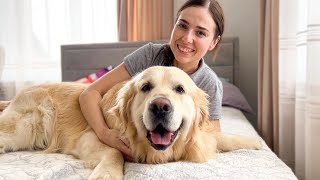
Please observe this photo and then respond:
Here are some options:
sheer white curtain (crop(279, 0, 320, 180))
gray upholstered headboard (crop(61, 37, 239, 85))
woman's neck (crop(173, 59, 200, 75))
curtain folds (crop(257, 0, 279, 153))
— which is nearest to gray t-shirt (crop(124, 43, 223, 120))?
woman's neck (crop(173, 59, 200, 75))

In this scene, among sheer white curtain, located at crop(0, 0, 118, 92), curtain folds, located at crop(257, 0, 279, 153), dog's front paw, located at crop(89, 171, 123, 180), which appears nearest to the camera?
dog's front paw, located at crop(89, 171, 123, 180)

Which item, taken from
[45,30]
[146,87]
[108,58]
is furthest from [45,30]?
[146,87]

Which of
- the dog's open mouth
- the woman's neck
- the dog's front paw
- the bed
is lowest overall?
the bed

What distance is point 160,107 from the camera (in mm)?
1404

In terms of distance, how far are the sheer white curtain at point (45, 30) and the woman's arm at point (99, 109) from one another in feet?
7.39

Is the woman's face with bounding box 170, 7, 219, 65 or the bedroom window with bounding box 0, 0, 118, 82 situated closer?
the woman's face with bounding box 170, 7, 219, 65

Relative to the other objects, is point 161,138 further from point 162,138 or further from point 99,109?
point 99,109

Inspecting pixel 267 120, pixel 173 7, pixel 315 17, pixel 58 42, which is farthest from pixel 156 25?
pixel 315 17

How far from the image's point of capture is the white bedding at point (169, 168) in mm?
1391

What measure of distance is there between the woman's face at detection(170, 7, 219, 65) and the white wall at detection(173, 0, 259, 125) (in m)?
2.10

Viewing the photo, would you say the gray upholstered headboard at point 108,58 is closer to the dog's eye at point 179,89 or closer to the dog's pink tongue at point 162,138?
the dog's eye at point 179,89

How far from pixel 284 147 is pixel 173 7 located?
6.75ft

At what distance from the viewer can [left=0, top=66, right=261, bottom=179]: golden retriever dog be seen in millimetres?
1478

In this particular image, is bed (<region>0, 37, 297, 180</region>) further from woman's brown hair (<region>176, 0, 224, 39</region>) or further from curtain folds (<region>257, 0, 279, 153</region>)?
woman's brown hair (<region>176, 0, 224, 39</region>)
